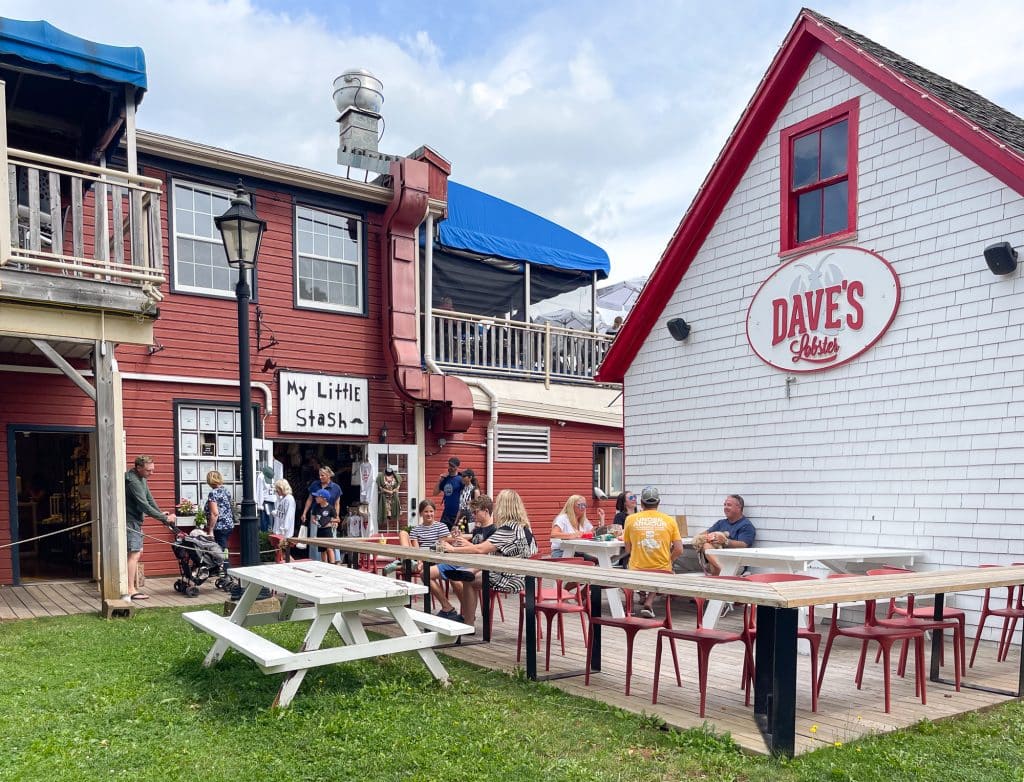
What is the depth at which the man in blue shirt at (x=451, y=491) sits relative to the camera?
1238cm

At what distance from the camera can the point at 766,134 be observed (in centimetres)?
931

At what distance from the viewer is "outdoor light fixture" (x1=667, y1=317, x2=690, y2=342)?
32.7 ft

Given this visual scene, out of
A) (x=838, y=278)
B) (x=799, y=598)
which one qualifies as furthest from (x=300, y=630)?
(x=838, y=278)

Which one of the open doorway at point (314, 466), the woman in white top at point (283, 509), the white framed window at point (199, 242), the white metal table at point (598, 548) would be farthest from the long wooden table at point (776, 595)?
the open doorway at point (314, 466)

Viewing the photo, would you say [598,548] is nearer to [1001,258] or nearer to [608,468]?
[1001,258]

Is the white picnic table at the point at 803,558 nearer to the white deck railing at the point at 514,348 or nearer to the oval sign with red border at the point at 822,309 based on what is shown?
the oval sign with red border at the point at 822,309

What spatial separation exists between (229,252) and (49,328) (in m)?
1.91

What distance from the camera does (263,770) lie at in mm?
3828

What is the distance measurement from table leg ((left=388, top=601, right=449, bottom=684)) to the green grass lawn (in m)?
0.08

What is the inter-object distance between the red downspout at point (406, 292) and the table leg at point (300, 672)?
7943 millimetres

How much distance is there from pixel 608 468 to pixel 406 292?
5.64 meters

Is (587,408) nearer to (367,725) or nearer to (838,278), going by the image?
(838,278)

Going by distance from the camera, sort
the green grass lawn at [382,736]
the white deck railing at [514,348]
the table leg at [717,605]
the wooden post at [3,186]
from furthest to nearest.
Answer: the white deck railing at [514,348] < the wooden post at [3,186] < the table leg at [717,605] < the green grass lawn at [382,736]

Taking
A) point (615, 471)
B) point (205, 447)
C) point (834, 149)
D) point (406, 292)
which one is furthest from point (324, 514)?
point (834, 149)
